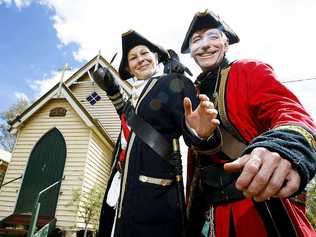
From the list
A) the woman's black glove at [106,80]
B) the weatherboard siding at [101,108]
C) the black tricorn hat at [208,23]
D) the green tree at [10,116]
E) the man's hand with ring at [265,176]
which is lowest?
the man's hand with ring at [265,176]

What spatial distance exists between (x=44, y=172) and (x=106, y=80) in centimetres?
970

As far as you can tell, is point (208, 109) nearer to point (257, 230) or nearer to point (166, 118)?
point (257, 230)

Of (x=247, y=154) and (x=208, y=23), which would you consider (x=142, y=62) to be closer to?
(x=208, y=23)

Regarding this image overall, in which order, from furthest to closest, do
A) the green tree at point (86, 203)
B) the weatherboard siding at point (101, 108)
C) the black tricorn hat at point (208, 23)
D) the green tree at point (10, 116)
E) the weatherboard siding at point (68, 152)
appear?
the green tree at point (10, 116) → the weatherboard siding at point (101, 108) → the weatherboard siding at point (68, 152) → the green tree at point (86, 203) → the black tricorn hat at point (208, 23)

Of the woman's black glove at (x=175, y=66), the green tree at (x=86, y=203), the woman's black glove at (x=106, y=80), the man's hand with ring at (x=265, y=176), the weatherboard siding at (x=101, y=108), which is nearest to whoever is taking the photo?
the man's hand with ring at (x=265, y=176)

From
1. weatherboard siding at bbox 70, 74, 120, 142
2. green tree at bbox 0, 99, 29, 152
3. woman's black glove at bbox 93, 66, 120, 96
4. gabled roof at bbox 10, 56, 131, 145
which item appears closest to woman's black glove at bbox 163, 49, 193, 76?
woman's black glove at bbox 93, 66, 120, 96

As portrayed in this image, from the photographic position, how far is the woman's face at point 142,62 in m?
3.15

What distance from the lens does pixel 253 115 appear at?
71.5 inches

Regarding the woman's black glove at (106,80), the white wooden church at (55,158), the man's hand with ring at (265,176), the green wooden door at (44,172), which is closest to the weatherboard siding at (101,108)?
the white wooden church at (55,158)

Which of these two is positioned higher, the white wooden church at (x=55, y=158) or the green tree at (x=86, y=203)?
the white wooden church at (x=55, y=158)

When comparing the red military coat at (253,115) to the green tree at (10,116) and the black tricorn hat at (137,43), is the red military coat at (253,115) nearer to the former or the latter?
the black tricorn hat at (137,43)

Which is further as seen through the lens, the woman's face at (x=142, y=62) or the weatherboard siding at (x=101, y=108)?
the weatherboard siding at (x=101, y=108)

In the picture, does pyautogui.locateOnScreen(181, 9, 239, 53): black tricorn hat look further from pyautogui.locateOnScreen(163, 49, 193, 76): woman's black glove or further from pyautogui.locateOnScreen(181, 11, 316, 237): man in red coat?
pyautogui.locateOnScreen(163, 49, 193, 76): woman's black glove

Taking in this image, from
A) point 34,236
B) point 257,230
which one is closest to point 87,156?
point 34,236
